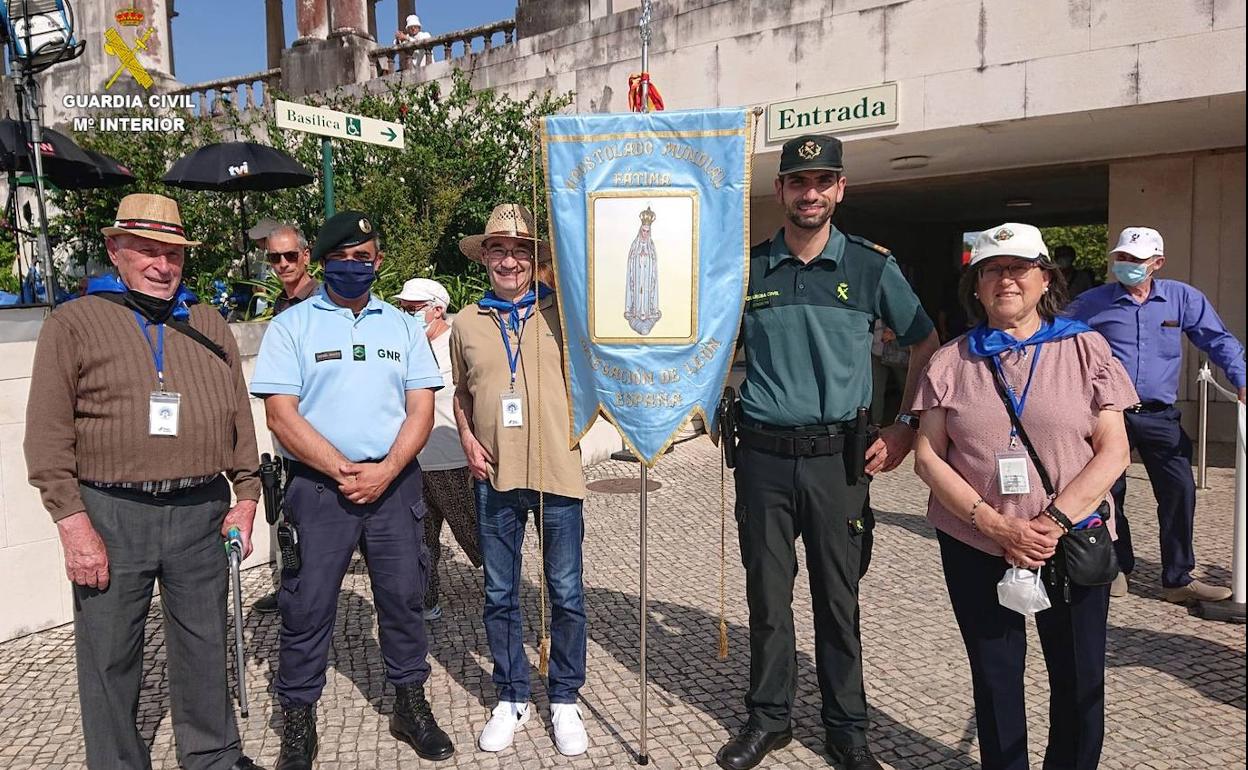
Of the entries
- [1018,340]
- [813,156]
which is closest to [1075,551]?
[1018,340]

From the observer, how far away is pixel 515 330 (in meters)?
3.41

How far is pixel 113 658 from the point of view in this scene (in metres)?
2.79

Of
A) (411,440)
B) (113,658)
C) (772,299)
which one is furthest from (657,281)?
(113,658)

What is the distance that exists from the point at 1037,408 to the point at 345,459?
2.35 meters

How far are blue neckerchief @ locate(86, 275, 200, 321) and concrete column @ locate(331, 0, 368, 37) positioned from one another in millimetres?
11619

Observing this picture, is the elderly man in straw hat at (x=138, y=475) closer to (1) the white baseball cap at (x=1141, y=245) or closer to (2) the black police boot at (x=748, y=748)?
(2) the black police boot at (x=748, y=748)

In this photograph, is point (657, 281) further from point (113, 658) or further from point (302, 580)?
point (113, 658)

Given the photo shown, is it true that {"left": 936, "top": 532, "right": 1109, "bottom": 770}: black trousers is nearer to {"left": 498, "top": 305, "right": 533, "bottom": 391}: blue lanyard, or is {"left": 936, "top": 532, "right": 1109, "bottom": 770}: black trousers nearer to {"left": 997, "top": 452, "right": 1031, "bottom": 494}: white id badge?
{"left": 997, "top": 452, "right": 1031, "bottom": 494}: white id badge

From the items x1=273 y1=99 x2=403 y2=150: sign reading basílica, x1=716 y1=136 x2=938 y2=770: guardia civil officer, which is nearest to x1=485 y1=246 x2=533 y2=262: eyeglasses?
x1=716 y1=136 x2=938 y2=770: guardia civil officer

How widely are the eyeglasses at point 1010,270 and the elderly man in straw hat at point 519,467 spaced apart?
1.60 m

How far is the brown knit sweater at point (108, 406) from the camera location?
A: 2.63 m

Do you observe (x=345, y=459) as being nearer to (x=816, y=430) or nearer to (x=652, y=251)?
(x=652, y=251)

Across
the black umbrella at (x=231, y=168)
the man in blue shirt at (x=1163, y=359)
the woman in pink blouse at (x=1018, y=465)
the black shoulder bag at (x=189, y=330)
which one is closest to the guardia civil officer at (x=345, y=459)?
the black shoulder bag at (x=189, y=330)

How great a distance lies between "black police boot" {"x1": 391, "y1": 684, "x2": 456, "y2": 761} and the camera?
3.22m
